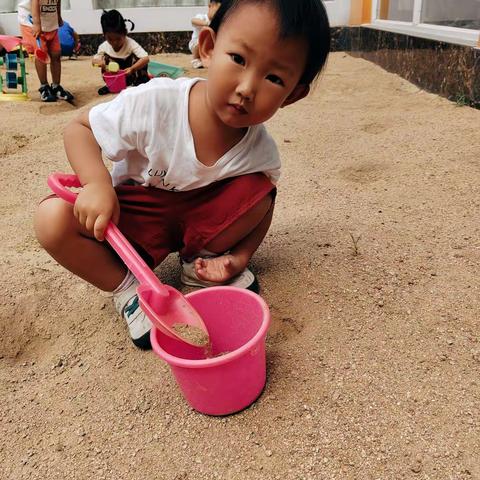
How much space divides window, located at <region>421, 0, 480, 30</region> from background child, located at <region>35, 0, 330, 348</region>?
6.88 feet

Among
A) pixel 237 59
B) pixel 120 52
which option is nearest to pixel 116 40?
pixel 120 52

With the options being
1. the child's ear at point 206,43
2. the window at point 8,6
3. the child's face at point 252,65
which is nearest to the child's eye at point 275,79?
the child's face at point 252,65

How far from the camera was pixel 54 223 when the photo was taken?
1025 mm

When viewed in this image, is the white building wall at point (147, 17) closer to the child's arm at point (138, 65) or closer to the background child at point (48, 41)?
the child's arm at point (138, 65)

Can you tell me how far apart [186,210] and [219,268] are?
15 centimetres

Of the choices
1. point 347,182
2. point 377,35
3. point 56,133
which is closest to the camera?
point 347,182

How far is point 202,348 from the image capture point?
95 cm

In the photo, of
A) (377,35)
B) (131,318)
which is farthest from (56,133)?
(377,35)

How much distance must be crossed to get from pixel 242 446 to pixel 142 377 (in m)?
0.26

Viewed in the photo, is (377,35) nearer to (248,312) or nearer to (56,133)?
(56,133)

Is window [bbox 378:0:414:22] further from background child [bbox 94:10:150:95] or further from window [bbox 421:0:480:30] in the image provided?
background child [bbox 94:10:150:95]

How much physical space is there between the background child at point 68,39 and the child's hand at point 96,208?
13.5 ft

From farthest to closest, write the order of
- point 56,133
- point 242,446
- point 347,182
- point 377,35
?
point 377,35
point 56,133
point 347,182
point 242,446

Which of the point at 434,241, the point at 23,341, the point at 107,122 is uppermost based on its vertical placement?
the point at 107,122
